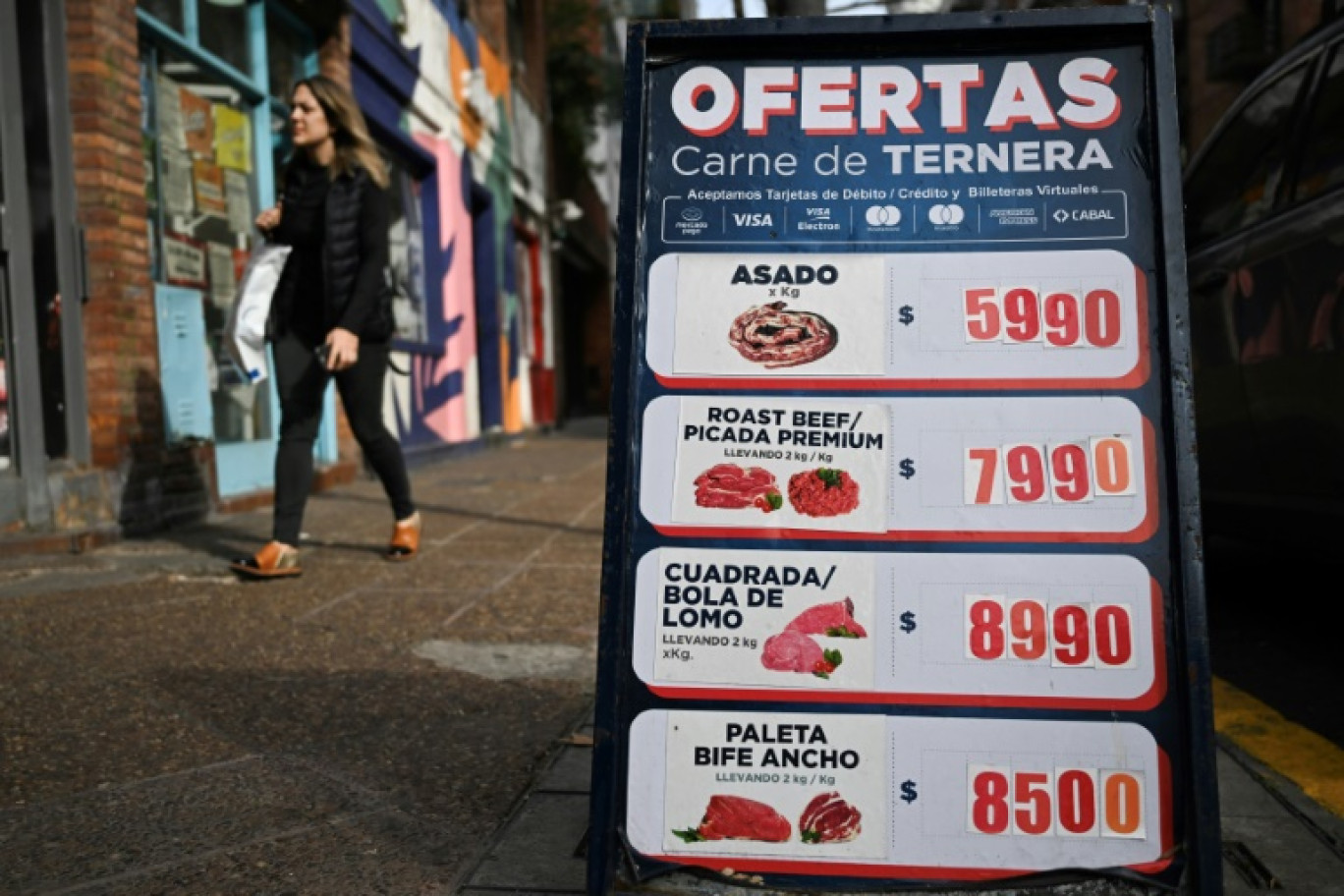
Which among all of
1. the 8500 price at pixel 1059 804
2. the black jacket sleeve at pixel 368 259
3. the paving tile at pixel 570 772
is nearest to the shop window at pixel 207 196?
the black jacket sleeve at pixel 368 259

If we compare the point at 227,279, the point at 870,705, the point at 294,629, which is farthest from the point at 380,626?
the point at 227,279

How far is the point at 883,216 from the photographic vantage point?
6.82ft

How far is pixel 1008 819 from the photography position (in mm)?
1915

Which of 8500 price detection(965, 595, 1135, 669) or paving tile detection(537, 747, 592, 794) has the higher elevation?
8500 price detection(965, 595, 1135, 669)

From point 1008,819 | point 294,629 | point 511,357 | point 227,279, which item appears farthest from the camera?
point 511,357

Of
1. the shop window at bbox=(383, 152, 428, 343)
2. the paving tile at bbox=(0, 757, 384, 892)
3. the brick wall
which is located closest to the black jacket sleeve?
the brick wall

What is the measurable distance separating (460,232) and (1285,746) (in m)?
10.9

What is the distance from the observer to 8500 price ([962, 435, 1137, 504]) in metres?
1.97

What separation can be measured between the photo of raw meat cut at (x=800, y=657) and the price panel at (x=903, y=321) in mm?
408

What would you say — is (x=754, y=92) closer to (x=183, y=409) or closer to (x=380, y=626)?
(x=380, y=626)

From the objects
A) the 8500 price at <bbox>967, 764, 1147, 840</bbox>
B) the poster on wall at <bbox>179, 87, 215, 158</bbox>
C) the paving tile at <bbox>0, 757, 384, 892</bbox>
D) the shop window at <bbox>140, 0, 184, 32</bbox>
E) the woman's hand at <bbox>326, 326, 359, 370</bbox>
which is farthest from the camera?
the poster on wall at <bbox>179, 87, 215, 158</bbox>

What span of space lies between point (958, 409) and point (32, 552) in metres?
4.80

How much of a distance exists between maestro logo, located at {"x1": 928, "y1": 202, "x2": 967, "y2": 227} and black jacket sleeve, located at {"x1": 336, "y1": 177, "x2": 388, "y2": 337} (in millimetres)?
3321

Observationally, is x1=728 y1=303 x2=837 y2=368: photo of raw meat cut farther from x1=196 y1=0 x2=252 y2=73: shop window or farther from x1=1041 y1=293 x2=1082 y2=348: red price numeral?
x1=196 y1=0 x2=252 y2=73: shop window
